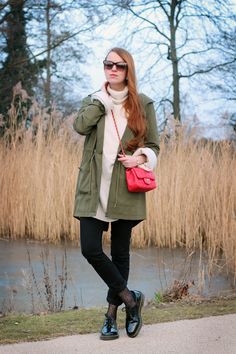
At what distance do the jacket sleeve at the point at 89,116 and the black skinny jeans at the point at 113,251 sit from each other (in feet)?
1.52

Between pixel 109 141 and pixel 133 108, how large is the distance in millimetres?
211

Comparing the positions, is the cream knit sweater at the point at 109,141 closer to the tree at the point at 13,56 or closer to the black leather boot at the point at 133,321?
the black leather boot at the point at 133,321

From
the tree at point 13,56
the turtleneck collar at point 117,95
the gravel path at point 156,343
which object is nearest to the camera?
the gravel path at point 156,343

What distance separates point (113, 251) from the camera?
331 cm

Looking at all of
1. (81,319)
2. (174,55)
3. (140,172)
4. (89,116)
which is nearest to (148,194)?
(81,319)

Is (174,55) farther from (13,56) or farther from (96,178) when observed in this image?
(96,178)

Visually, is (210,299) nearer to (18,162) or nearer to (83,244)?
(83,244)

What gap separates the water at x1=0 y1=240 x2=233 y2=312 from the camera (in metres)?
4.87

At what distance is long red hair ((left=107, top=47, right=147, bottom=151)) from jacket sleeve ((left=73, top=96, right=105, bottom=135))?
0.49ft

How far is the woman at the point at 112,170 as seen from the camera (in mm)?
3143

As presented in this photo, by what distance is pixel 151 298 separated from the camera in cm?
486

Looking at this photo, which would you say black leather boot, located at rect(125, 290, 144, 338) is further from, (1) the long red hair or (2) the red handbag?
(1) the long red hair

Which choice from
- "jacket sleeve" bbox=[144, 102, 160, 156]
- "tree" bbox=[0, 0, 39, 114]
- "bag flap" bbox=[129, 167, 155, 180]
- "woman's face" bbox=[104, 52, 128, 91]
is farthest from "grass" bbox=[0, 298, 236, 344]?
"tree" bbox=[0, 0, 39, 114]

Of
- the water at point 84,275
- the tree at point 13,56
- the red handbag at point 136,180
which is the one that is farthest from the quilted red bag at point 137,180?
the tree at point 13,56
